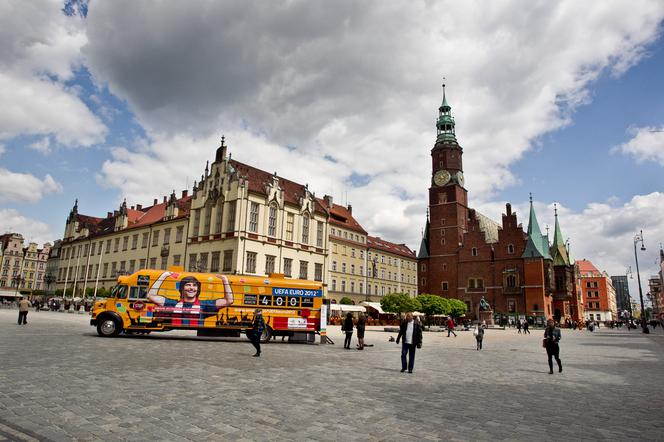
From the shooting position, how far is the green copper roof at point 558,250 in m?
85.8

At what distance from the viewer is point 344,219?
69625mm

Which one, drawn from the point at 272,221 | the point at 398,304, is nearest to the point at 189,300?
the point at 272,221

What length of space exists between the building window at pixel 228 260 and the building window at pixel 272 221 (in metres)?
4.97

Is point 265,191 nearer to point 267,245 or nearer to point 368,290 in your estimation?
Answer: point 267,245

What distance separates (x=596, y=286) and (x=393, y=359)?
467 feet

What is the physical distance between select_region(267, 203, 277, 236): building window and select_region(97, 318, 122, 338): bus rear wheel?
26.4 meters

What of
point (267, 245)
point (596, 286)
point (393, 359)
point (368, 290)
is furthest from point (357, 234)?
point (596, 286)

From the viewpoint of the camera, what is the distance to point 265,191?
156 ft

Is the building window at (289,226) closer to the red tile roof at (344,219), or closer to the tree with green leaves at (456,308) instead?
the red tile roof at (344,219)

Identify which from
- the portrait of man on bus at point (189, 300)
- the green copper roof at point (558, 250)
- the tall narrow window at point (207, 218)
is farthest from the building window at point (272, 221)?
→ the green copper roof at point (558, 250)

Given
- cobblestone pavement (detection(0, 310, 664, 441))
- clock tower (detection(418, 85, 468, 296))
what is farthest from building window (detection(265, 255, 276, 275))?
clock tower (detection(418, 85, 468, 296))

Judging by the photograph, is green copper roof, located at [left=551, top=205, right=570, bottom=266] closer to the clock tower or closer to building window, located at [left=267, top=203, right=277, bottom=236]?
the clock tower

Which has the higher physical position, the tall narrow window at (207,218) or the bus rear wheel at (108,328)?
the tall narrow window at (207,218)

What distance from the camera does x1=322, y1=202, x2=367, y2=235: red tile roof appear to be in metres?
67.1
